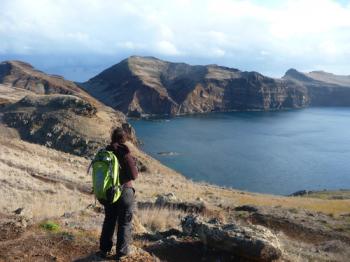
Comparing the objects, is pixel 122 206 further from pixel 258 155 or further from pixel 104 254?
pixel 258 155

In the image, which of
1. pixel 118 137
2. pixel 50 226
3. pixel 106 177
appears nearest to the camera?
pixel 106 177

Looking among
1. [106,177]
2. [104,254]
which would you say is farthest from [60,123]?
[106,177]

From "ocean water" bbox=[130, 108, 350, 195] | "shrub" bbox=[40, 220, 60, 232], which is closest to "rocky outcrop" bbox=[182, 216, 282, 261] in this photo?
"shrub" bbox=[40, 220, 60, 232]

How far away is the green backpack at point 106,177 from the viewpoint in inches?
368

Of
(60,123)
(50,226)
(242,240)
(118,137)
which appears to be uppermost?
(118,137)

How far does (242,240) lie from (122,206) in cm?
258

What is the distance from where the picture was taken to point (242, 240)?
1057 cm

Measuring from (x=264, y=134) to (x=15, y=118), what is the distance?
3106 inches

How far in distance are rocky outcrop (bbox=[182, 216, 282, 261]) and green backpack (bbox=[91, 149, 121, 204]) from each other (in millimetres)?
2612

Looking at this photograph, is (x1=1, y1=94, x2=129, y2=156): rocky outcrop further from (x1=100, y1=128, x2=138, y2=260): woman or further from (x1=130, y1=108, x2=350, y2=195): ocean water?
(x1=100, y1=128, x2=138, y2=260): woman

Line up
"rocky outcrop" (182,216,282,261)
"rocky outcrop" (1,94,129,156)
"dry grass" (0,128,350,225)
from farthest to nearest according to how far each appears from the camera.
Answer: "rocky outcrop" (1,94,129,156) → "dry grass" (0,128,350,225) → "rocky outcrop" (182,216,282,261)

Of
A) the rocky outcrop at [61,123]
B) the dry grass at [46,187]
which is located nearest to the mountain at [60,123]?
the rocky outcrop at [61,123]

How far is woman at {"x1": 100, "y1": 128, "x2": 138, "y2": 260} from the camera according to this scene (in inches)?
380

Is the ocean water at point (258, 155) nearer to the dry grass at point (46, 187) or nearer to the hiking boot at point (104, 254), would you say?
the dry grass at point (46, 187)
